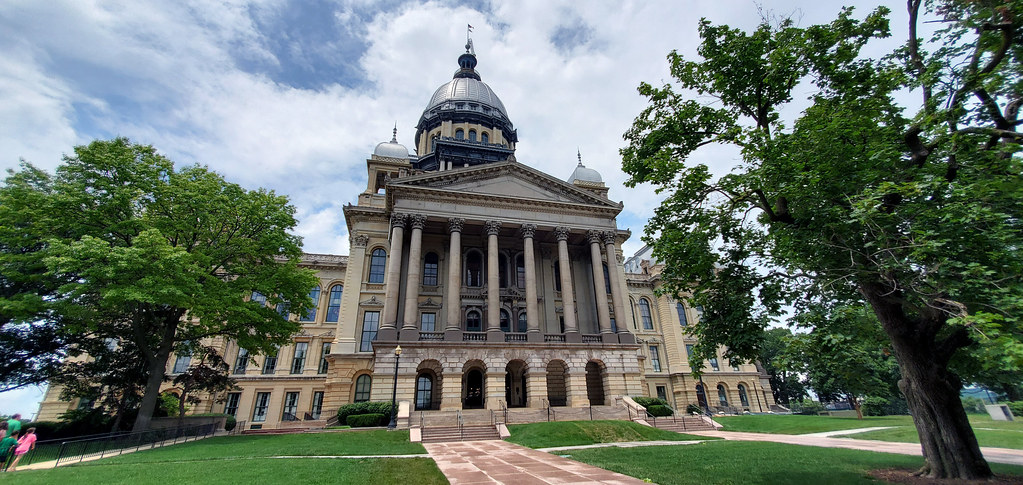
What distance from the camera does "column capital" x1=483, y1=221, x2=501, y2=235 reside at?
30203mm

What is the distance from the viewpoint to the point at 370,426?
22.3 metres

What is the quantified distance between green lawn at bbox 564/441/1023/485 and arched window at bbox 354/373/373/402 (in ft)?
66.8

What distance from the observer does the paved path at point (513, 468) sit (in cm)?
837

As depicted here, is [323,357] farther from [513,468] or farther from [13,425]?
[513,468]

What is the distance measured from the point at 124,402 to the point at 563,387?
24101 millimetres

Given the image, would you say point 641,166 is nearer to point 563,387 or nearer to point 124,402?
point 563,387

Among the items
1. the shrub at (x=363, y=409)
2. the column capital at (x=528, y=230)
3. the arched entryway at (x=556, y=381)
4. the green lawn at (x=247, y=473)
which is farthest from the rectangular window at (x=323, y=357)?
the green lawn at (x=247, y=473)

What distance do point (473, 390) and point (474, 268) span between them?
930 cm

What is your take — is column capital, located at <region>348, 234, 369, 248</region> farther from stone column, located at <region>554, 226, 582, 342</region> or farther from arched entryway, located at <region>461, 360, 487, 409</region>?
stone column, located at <region>554, 226, 582, 342</region>

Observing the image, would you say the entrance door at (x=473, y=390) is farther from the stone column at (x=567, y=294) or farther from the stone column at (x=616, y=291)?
the stone column at (x=616, y=291)

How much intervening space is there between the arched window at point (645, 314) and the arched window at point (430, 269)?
22.8 metres

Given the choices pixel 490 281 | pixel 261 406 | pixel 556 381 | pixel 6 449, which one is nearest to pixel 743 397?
pixel 556 381

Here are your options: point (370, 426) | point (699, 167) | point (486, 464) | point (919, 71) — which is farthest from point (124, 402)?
point (919, 71)

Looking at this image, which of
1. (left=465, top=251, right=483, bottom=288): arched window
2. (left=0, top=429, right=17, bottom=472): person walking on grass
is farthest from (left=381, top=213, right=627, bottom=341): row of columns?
(left=0, top=429, right=17, bottom=472): person walking on grass
